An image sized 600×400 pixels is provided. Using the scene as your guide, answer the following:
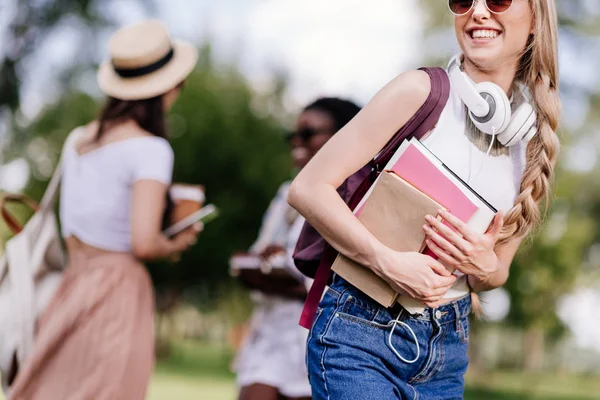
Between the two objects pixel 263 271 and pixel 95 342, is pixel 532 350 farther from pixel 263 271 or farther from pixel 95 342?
pixel 95 342

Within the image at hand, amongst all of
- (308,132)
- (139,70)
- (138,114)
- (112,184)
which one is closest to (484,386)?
A: (308,132)

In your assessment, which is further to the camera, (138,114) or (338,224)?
(138,114)

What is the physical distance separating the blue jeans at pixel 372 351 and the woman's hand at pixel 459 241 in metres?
0.20

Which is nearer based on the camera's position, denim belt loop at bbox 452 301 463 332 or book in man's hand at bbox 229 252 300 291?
denim belt loop at bbox 452 301 463 332

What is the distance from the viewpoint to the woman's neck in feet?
9.62

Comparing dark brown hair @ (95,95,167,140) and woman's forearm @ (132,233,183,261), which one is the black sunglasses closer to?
dark brown hair @ (95,95,167,140)

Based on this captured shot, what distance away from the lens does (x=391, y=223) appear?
2756 millimetres

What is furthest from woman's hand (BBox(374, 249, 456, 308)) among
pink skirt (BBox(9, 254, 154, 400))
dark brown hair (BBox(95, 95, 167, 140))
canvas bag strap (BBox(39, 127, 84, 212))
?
canvas bag strap (BBox(39, 127, 84, 212))

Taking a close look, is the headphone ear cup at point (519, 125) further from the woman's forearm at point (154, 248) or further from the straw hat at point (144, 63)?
the straw hat at point (144, 63)

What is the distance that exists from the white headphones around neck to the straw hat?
2.29 meters

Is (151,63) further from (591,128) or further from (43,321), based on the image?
(591,128)

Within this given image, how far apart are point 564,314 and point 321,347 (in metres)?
25.6

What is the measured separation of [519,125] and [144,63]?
104 inches

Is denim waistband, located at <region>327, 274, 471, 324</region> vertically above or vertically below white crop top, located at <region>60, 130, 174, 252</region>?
above
